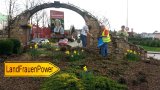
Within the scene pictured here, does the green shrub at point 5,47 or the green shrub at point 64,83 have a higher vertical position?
the green shrub at point 5,47

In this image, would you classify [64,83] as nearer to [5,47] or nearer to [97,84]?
[97,84]

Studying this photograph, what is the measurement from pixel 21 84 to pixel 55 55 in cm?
656

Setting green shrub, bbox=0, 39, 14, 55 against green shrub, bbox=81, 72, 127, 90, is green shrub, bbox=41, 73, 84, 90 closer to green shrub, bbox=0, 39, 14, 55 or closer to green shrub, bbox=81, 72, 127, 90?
green shrub, bbox=81, 72, 127, 90

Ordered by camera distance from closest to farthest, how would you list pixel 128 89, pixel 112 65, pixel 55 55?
pixel 128 89 → pixel 112 65 → pixel 55 55

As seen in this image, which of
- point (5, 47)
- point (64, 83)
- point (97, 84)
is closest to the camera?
point (64, 83)

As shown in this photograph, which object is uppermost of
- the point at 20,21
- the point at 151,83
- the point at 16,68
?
the point at 20,21

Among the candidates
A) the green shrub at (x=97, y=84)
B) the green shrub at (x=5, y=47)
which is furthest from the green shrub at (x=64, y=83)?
the green shrub at (x=5, y=47)

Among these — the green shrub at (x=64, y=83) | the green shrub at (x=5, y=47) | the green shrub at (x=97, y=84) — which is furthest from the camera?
the green shrub at (x=5, y=47)

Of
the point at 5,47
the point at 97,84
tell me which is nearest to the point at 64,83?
the point at 97,84

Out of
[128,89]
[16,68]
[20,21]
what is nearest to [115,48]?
[20,21]

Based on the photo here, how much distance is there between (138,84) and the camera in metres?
11.2

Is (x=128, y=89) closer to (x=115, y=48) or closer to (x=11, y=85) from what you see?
(x=11, y=85)

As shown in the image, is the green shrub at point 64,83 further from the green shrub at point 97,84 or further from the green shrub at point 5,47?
the green shrub at point 5,47

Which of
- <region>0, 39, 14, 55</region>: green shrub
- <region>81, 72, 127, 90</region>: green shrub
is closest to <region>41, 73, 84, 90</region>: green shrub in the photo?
<region>81, 72, 127, 90</region>: green shrub
